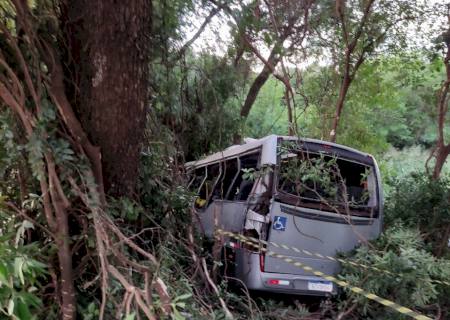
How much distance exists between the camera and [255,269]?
16.8 feet

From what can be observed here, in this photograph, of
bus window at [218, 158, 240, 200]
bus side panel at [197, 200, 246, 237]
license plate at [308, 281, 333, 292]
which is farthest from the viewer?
bus window at [218, 158, 240, 200]

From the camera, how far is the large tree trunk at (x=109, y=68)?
9.42 ft

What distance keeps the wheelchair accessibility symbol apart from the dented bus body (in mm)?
11

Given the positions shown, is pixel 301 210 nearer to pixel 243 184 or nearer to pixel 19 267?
pixel 243 184

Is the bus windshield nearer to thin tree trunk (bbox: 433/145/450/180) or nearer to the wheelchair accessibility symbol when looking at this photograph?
the wheelchair accessibility symbol

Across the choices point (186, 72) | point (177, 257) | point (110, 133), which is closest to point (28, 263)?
point (110, 133)

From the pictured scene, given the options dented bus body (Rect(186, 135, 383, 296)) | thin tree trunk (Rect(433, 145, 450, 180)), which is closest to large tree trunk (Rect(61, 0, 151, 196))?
dented bus body (Rect(186, 135, 383, 296))

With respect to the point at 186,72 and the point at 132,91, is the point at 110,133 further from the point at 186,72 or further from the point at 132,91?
the point at 186,72

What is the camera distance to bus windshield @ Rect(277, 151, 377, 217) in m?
5.10

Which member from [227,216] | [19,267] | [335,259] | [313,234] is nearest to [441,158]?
[335,259]

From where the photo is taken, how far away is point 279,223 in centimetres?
508

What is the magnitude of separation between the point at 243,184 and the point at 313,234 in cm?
116

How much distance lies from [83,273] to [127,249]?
1.08 feet

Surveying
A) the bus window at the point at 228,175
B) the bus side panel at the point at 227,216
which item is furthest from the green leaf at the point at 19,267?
the bus window at the point at 228,175
